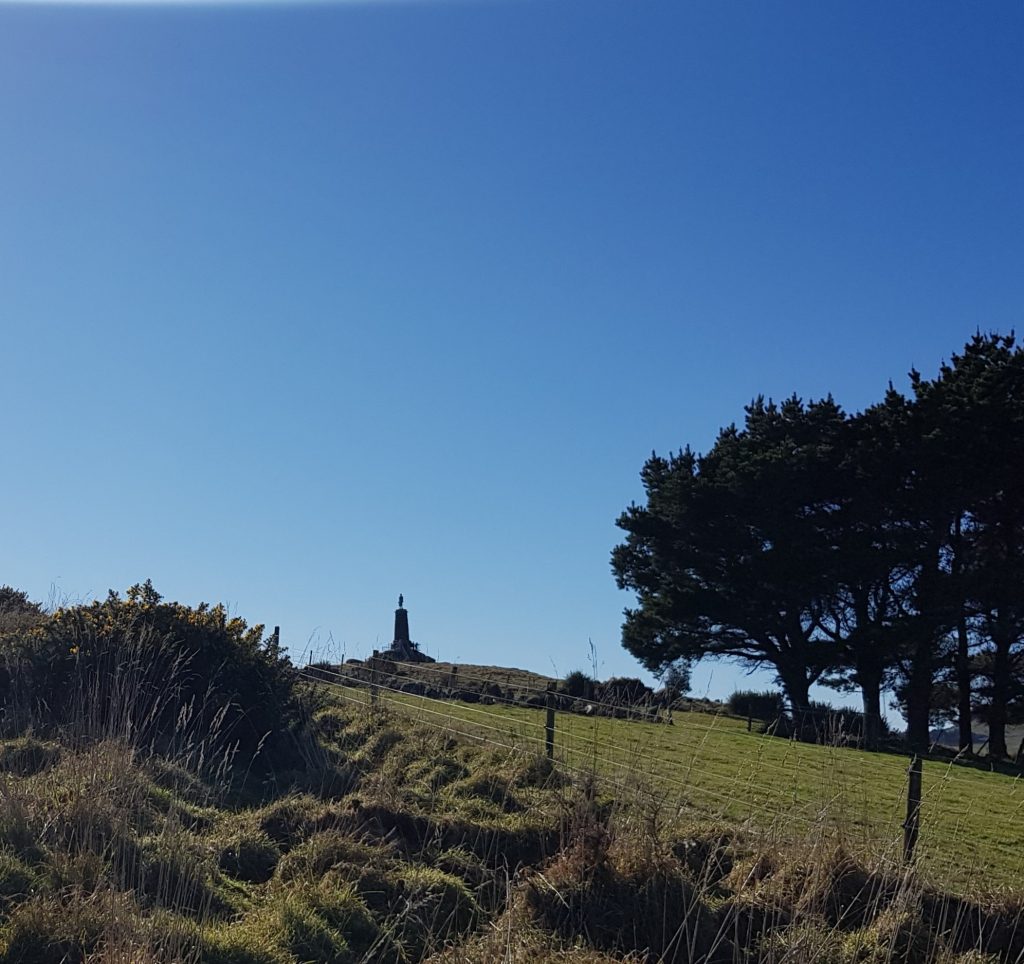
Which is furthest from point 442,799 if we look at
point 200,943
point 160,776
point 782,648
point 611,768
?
point 782,648

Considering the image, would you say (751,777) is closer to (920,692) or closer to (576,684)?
(576,684)

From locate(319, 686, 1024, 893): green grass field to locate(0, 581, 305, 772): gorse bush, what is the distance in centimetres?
218

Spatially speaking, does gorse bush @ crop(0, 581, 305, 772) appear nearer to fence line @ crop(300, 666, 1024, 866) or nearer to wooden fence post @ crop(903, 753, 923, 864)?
fence line @ crop(300, 666, 1024, 866)

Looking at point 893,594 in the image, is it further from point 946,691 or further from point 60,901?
point 60,901

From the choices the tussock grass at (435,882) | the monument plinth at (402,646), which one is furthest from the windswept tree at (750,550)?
the tussock grass at (435,882)

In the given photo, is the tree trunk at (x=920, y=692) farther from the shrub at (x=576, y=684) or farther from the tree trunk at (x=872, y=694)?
the shrub at (x=576, y=684)

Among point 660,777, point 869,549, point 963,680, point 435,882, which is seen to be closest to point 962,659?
point 963,680

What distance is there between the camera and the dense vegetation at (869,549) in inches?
1213

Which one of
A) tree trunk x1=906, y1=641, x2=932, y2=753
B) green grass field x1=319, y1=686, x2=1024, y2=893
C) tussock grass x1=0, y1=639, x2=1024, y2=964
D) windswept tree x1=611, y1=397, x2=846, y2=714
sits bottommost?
tussock grass x1=0, y1=639, x2=1024, y2=964

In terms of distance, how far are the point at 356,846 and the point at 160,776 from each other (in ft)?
7.45

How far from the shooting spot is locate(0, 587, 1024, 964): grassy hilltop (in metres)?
7.34

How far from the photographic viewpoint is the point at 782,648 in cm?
3575

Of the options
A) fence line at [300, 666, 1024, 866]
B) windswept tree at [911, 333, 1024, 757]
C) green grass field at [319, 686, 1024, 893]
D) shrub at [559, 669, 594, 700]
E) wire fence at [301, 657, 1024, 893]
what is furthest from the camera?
windswept tree at [911, 333, 1024, 757]

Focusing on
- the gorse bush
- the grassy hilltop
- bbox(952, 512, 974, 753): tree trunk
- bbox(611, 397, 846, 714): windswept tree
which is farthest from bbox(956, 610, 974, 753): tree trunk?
the gorse bush
